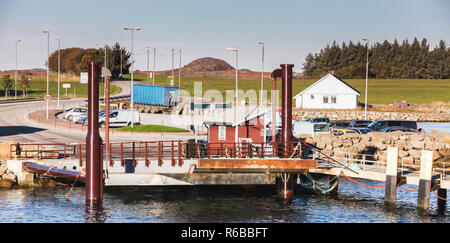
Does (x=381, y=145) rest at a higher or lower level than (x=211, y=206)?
higher

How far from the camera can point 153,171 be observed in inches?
1409

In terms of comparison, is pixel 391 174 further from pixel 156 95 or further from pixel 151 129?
pixel 156 95

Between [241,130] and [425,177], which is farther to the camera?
[241,130]

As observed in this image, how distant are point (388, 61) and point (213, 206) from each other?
164125 mm

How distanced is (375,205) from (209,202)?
10.2 m

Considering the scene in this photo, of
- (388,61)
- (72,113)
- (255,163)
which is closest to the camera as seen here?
(255,163)

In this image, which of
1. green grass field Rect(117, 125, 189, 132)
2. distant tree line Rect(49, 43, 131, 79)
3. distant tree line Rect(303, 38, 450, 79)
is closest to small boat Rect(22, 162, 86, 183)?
green grass field Rect(117, 125, 189, 132)

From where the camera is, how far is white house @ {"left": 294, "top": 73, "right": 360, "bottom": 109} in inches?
4139

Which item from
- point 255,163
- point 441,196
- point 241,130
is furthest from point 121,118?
point 441,196

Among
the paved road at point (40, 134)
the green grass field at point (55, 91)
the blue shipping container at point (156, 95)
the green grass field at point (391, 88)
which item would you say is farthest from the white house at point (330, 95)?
the paved road at point (40, 134)

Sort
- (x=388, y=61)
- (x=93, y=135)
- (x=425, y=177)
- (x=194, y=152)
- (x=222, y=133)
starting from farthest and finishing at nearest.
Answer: (x=388, y=61), (x=222, y=133), (x=194, y=152), (x=93, y=135), (x=425, y=177)

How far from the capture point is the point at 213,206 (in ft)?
117

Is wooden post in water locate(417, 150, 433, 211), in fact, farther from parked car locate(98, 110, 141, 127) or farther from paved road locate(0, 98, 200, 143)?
parked car locate(98, 110, 141, 127)
